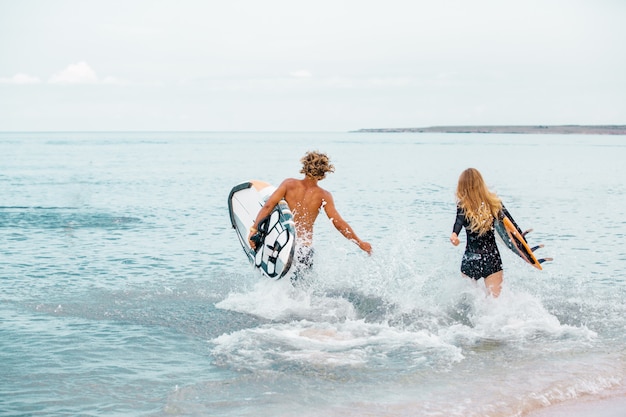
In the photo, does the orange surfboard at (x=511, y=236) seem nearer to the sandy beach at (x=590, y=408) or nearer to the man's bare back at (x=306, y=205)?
the man's bare back at (x=306, y=205)

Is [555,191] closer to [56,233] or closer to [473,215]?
[56,233]

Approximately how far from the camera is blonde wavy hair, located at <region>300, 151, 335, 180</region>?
30.4 feet

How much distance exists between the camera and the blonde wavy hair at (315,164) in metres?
9.27

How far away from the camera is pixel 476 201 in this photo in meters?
8.72

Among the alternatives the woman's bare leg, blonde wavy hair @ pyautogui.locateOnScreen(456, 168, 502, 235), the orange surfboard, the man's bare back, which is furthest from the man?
the orange surfboard

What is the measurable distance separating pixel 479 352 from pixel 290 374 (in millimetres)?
2235

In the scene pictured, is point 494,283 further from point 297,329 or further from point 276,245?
point 276,245

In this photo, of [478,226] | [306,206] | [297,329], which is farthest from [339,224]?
[478,226]

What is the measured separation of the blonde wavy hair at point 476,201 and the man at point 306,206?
1494 mm

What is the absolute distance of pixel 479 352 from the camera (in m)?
7.88

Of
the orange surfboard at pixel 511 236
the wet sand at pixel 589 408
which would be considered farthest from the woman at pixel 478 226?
the wet sand at pixel 589 408

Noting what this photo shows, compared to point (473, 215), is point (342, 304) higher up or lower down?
lower down

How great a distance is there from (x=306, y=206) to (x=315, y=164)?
2.22 feet

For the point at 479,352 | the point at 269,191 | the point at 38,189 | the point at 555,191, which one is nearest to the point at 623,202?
the point at 555,191
